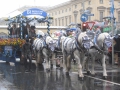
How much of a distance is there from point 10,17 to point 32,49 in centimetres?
305

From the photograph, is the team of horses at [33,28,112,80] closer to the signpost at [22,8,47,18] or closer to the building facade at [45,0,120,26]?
the signpost at [22,8,47,18]

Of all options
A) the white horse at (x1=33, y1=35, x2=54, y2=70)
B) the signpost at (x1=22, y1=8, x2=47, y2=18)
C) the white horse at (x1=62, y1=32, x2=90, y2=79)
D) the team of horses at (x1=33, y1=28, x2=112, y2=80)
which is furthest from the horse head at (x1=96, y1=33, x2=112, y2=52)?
the signpost at (x1=22, y1=8, x2=47, y2=18)

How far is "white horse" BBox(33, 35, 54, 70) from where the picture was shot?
44.1 feet

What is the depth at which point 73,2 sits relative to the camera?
87000 mm

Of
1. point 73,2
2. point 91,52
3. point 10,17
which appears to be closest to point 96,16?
point 73,2

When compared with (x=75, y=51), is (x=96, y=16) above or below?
above

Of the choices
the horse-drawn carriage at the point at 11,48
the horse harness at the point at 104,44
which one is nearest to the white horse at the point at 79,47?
A: the horse harness at the point at 104,44

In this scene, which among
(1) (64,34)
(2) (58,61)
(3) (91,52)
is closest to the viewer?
(3) (91,52)

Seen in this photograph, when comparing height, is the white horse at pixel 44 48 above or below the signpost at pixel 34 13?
below

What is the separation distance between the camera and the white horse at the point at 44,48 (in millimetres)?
13453

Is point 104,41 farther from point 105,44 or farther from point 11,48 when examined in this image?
point 11,48

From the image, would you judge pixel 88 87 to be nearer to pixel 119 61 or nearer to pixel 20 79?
pixel 20 79

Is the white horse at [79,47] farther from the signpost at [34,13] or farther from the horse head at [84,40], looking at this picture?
the signpost at [34,13]

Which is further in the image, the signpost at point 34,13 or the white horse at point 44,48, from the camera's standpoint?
the signpost at point 34,13
